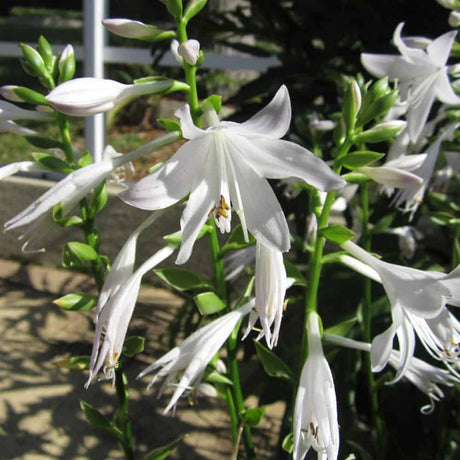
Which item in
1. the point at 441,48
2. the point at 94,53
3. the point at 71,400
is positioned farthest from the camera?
the point at 94,53

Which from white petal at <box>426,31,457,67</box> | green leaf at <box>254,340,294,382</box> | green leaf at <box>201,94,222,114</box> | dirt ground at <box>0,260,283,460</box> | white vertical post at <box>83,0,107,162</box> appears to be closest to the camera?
green leaf at <box>201,94,222,114</box>

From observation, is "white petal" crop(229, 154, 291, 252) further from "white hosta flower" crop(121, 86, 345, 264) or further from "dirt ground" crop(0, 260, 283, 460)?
"dirt ground" crop(0, 260, 283, 460)

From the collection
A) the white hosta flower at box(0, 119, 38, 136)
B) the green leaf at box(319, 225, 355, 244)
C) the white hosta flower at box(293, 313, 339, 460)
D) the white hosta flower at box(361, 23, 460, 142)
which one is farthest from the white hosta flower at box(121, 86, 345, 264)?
the white hosta flower at box(361, 23, 460, 142)

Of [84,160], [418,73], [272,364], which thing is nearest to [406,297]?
[272,364]

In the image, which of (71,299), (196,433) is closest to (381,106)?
(71,299)

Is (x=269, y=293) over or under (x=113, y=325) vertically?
over

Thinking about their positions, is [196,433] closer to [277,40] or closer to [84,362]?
[84,362]

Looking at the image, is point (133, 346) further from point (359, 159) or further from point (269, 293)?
point (359, 159)
